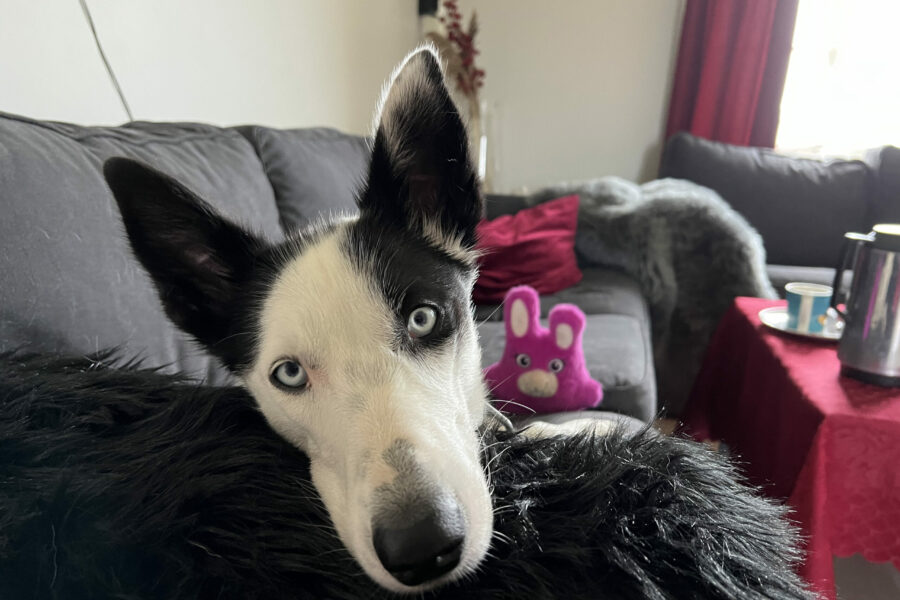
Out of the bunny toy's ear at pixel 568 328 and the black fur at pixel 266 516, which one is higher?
the black fur at pixel 266 516

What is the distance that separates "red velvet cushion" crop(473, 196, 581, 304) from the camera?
87.0 inches

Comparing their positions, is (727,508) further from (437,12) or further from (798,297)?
(437,12)

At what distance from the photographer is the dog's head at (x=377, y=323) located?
19.0 inches

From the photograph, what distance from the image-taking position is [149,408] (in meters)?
0.55

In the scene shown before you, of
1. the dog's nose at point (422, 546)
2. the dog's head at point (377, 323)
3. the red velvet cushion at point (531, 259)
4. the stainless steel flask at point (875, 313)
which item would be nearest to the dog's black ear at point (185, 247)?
the dog's head at point (377, 323)

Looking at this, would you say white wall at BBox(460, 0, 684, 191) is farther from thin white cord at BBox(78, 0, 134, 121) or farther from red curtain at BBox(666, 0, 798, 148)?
thin white cord at BBox(78, 0, 134, 121)

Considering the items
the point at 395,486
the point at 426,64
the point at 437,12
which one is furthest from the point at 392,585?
the point at 437,12

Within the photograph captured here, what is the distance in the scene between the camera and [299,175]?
1.65 meters

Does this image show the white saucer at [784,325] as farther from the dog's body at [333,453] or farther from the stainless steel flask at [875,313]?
the dog's body at [333,453]

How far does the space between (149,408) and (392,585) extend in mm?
313

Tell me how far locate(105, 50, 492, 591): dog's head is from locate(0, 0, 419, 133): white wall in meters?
0.44

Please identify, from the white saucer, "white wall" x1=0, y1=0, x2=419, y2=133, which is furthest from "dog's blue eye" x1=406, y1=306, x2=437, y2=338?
the white saucer

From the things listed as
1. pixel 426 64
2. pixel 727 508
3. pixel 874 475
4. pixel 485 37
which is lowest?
pixel 874 475

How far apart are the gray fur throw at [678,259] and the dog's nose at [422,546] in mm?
2003
